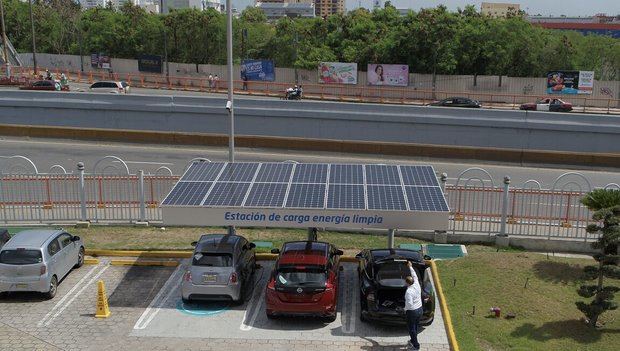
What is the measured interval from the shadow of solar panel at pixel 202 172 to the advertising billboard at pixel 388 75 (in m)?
Result: 43.9

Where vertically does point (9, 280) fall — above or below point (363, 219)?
below

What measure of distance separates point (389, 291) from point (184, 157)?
19259mm

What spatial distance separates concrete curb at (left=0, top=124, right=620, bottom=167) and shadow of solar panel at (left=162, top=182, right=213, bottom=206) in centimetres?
1626

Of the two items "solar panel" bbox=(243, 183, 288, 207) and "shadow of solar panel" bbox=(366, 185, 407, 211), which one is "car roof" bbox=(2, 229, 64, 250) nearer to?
"solar panel" bbox=(243, 183, 288, 207)

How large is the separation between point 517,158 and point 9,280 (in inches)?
925

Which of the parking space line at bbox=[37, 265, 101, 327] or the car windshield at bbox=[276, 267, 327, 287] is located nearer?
the car windshield at bbox=[276, 267, 327, 287]

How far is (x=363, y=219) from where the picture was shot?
1410 cm

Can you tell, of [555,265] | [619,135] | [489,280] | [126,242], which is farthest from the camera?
[619,135]

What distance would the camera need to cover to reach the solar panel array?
565 inches

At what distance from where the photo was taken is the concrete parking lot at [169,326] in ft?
41.0

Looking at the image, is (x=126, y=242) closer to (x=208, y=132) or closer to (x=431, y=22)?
(x=208, y=132)

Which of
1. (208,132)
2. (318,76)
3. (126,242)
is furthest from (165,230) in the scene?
(318,76)

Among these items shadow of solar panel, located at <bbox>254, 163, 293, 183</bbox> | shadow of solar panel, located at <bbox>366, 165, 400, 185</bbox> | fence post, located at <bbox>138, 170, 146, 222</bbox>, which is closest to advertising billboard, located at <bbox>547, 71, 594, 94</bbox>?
shadow of solar panel, located at <bbox>366, 165, 400, 185</bbox>

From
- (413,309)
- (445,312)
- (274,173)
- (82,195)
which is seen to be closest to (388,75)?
(82,195)
